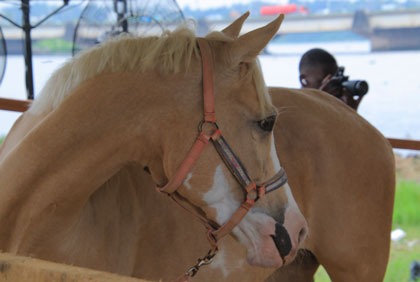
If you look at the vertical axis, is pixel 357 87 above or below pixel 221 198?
below

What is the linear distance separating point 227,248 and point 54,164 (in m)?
0.78

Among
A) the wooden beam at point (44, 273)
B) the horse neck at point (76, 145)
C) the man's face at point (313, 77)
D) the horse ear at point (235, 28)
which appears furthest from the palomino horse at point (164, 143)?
the man's face at point (313, 77)

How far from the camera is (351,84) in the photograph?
3.36 m

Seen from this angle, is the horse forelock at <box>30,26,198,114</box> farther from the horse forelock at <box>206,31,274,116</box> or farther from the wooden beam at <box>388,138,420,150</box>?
the wooden beam at <box>388,138,420,150</box>

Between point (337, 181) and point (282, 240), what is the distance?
35.1 inches

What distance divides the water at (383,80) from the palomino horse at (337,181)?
3.00 m

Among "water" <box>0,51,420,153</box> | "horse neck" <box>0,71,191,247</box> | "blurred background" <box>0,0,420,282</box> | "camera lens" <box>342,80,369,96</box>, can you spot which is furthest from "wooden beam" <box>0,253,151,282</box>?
"water" <box>0,51,420,153</box>

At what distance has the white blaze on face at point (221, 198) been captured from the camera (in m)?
1.80

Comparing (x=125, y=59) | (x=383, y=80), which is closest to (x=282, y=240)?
(x=125, y=59)

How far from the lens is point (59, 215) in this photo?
184 cm

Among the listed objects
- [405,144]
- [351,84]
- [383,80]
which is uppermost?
[351,84]

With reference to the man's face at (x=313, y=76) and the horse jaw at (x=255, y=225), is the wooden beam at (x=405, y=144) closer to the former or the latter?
the man's face at (x=313, y=76)

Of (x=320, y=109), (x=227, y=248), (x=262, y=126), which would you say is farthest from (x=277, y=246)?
(x=320, y=109)

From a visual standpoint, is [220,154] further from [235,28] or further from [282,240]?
[235,28]
